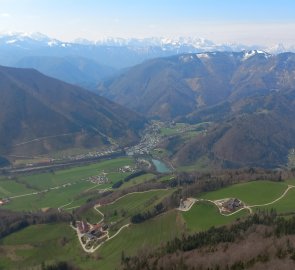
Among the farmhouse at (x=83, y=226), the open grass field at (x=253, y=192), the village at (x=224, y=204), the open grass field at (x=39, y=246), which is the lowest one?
the open grass field at (x=39, y=246)

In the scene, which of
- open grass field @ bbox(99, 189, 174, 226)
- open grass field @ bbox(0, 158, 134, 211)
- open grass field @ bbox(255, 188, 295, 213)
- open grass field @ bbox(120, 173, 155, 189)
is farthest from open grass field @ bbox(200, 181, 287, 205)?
open grass field @ bbox(0, 158, 134, 211)

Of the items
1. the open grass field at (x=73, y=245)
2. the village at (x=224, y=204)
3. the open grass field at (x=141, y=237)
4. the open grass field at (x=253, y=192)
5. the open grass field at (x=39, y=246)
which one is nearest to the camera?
the open grass field at (x=141, y=237)

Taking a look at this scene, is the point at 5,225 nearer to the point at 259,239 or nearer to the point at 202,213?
the point at 202,213

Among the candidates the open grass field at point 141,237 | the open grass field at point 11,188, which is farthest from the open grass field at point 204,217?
the open grass field at point 11,188

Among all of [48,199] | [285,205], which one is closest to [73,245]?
[285,205]

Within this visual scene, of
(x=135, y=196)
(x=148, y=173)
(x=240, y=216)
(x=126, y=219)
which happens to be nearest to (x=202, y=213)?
(x=240, y=216)

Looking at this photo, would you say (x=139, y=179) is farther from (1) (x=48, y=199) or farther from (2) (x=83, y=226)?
(2) (x=83, y=226)

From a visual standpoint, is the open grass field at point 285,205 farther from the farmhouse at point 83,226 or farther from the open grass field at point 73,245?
the farmhouse at point 83,226
